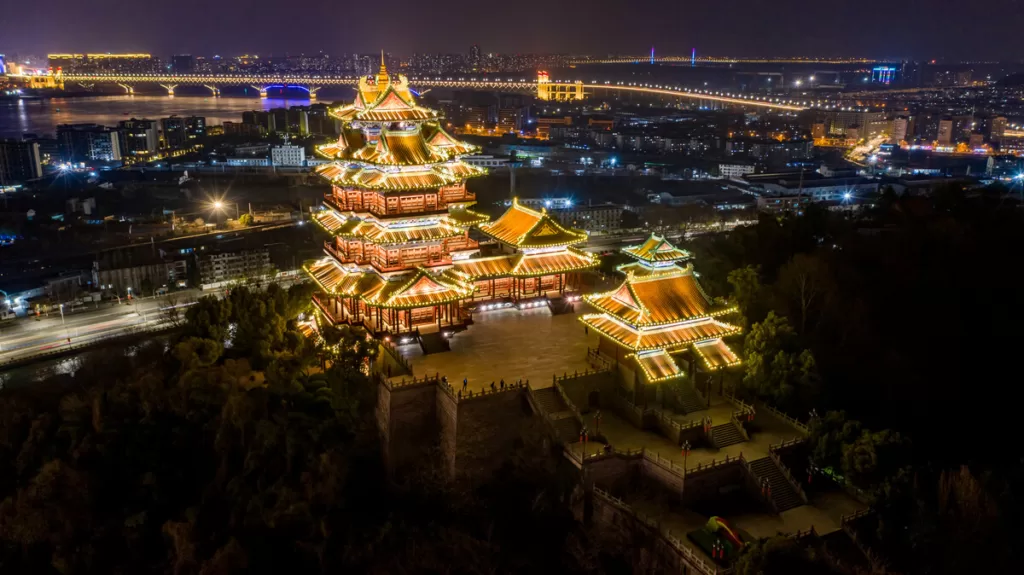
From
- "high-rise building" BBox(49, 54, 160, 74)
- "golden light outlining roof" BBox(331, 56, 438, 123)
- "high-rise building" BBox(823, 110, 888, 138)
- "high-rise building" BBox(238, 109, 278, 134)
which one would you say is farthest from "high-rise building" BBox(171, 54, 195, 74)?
"golden light outlining roof" BBox(331, 56, 438, 123)

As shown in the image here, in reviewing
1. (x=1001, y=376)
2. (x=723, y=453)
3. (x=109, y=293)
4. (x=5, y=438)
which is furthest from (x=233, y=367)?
(x=109, y=293)

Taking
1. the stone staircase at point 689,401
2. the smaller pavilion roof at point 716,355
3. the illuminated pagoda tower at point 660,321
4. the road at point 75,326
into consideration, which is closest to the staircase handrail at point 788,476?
the stone staircase at point 689,401

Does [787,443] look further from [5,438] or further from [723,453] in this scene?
[5,438]

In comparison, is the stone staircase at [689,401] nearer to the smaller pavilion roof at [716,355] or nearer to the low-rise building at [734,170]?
the smaller pavilion roof at [716,355]

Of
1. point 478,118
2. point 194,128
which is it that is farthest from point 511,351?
point 478,118

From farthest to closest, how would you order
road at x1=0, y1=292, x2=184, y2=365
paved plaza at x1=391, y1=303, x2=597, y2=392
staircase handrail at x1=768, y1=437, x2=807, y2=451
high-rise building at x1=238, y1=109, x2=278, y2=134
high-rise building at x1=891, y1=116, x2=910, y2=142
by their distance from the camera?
high-rise building at x1=238, y1=109, x2=278, y2=134
high-rise building at x1=891, y1=116, x2=910, y2=142
road at x1=0, y1=292, x2=184, y2=365
paved plaza at x1=391, y1=303, x2=597, y2=392
staircase handrail at x1=768, y1=437, x2=807, y2=451

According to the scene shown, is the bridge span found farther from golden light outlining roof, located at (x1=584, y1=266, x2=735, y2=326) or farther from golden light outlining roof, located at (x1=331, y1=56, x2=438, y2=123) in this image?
golden light outlining roof, located at (x1=584, y1=266, x2=735, y2=326)

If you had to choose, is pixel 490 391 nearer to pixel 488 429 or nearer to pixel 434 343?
pixel 488 429
